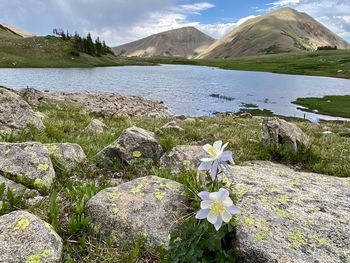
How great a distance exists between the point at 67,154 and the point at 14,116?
328cm

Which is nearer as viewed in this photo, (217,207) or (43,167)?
(217,207)

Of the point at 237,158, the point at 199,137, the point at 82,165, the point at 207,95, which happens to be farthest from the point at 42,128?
the point at 207,95

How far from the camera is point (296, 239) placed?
12.2 feet

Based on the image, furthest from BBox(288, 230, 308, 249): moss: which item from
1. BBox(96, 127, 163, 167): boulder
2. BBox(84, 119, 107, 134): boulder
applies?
BBox(84, 119, 107, 134): boulder

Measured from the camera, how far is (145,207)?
472 centimetres

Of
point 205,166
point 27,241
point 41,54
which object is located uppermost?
point 205,166

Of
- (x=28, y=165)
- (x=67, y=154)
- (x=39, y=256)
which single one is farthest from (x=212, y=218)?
(x=67, y=154)

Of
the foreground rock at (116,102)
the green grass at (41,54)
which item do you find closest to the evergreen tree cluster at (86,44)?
the green grass at (41,54)

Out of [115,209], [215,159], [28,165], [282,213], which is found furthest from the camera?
[28,165]

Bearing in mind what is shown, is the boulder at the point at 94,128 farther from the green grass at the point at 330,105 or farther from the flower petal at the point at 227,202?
the green grass at the point at 330,105

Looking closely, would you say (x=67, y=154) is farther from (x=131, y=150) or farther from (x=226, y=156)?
(x=226, y=156)

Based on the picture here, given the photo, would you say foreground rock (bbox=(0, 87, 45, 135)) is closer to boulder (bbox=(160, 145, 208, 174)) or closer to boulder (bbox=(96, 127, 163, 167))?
boulder (bbox=(96, 127, 163, 167))

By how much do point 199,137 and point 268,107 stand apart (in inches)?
1631

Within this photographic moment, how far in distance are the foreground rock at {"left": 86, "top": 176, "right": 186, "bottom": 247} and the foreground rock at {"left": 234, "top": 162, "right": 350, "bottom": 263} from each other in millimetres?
930
